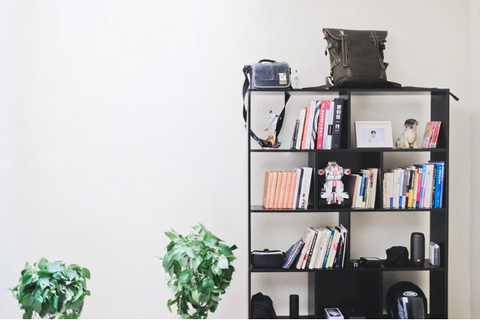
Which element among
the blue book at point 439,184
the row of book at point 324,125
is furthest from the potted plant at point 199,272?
the blue book at point 439,184

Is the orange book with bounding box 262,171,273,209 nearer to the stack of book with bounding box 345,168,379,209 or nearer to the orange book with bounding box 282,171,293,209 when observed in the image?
the orange book with bounding box 282,171,293,209

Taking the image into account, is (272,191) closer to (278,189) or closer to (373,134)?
(278,189)

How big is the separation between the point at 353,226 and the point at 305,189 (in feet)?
1.74

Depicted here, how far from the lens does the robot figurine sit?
2738 mm

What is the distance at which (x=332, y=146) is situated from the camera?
2.71 metres

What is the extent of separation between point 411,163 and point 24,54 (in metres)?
2.53

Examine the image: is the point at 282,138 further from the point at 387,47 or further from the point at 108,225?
the point at 108,225

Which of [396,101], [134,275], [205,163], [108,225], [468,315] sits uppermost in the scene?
[396,101]

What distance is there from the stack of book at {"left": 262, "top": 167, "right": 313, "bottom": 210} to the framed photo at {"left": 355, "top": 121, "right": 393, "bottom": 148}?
1.17 feet

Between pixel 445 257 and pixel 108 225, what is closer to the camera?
pixel 445 257

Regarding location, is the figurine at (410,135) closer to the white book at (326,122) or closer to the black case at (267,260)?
the white book at (326,122)

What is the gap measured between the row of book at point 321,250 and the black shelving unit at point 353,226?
1.5 inches

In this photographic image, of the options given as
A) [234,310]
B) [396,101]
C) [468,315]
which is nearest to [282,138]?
[396,101]

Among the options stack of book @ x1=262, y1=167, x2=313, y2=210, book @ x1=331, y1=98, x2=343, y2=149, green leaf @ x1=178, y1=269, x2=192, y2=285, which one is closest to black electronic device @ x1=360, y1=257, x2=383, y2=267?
stack of book @ x1=262, y1=167, x2=313, y2=210
